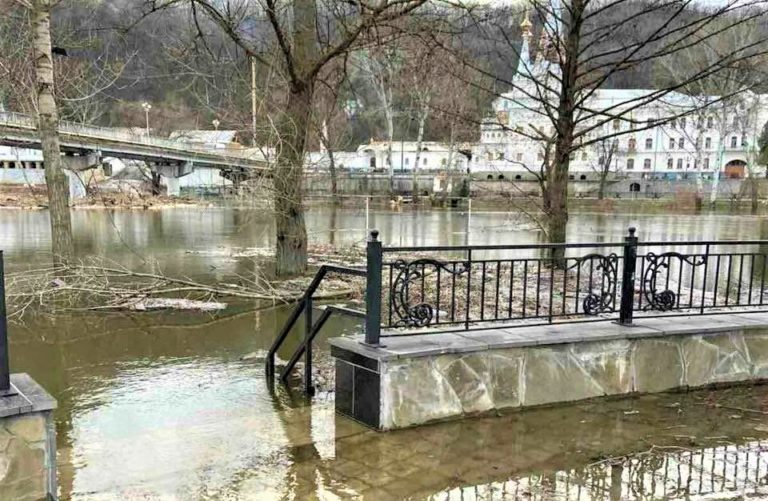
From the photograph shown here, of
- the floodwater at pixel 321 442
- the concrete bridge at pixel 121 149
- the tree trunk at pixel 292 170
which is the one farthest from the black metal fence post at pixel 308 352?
the concrete bridge at pixel 121 149

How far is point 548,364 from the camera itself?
17.3 feet

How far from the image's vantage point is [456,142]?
50375 mm

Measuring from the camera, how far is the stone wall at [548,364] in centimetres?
478

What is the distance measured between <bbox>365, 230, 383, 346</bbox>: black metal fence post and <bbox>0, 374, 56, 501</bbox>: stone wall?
2187 millimetres

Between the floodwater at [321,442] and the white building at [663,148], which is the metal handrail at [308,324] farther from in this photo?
the white building at [663,148]

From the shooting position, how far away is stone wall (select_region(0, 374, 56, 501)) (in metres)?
3.35

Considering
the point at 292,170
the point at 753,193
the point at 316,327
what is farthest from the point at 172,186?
the point at 316,327

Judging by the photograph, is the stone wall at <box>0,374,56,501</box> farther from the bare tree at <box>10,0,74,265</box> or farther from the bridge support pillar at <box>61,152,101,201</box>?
the bridge support pillar at <box>61,152,101,201</box>

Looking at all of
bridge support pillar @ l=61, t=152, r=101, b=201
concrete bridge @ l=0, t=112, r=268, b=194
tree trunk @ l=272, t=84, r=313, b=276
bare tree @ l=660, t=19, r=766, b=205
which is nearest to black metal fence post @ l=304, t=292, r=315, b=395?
tree trunk @ l=272, t=84, r=313, b=276

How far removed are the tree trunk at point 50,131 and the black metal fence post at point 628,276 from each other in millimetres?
9184

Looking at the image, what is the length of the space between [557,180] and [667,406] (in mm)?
6948

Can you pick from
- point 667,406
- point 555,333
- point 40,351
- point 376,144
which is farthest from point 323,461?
point 376,144

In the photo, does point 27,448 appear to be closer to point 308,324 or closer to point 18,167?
point 308,324

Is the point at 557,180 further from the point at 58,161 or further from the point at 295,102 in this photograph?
the point at 58,161
